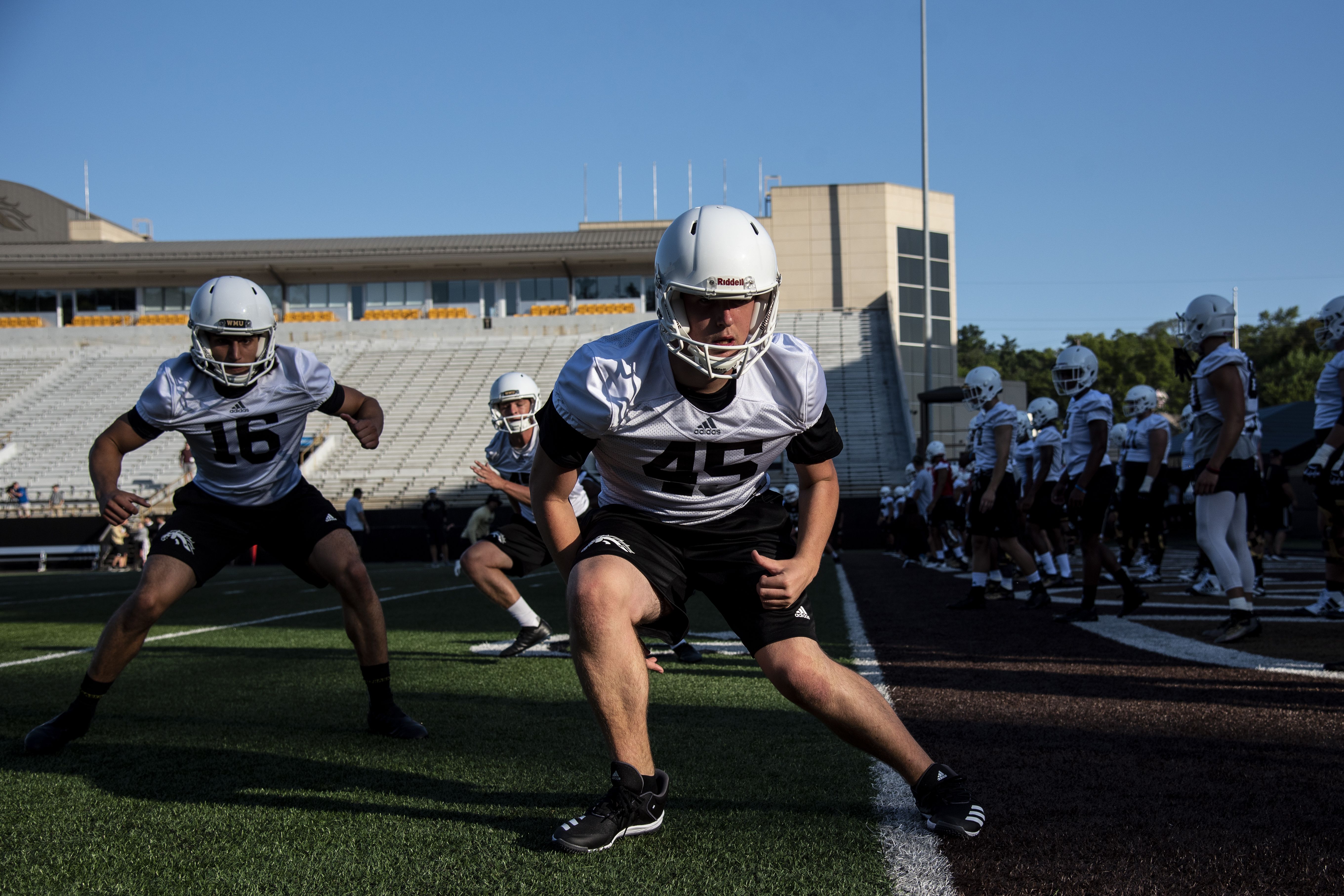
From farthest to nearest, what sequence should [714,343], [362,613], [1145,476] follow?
[1145,476] → [362,613] → [714,343]

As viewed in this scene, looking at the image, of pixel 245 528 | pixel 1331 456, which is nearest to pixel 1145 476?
pixel 1331 456

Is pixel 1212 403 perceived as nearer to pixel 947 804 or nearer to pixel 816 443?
pixel 816 443

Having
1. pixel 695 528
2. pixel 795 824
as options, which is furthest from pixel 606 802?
pixel 695 528

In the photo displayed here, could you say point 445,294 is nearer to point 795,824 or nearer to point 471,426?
point 471,426

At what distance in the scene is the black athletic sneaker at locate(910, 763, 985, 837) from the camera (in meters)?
2.68

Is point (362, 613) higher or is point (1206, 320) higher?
point (1206, 320)

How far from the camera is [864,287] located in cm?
4175

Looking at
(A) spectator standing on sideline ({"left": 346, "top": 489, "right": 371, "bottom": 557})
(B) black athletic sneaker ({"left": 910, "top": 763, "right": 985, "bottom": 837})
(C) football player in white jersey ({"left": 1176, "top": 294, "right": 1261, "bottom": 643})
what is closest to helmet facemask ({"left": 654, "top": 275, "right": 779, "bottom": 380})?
(B) black athletic sneaker ({"left": 910, "top": 763, "right": 985, "bottom": 837})

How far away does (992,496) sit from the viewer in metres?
8.41

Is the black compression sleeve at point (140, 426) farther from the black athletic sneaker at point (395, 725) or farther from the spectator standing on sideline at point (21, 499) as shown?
the spectator standing on sideline at point (21, 499)

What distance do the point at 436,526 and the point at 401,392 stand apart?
39.6 feet

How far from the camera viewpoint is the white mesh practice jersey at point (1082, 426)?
796 cm

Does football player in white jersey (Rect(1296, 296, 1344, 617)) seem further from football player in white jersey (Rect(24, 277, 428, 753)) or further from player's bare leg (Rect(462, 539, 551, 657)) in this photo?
football player in white jersey (Rect(24, 277, 428, 753))

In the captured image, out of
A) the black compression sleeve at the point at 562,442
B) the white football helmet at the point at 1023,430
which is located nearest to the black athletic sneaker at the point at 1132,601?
the white football helmet at the point at 1023,430
